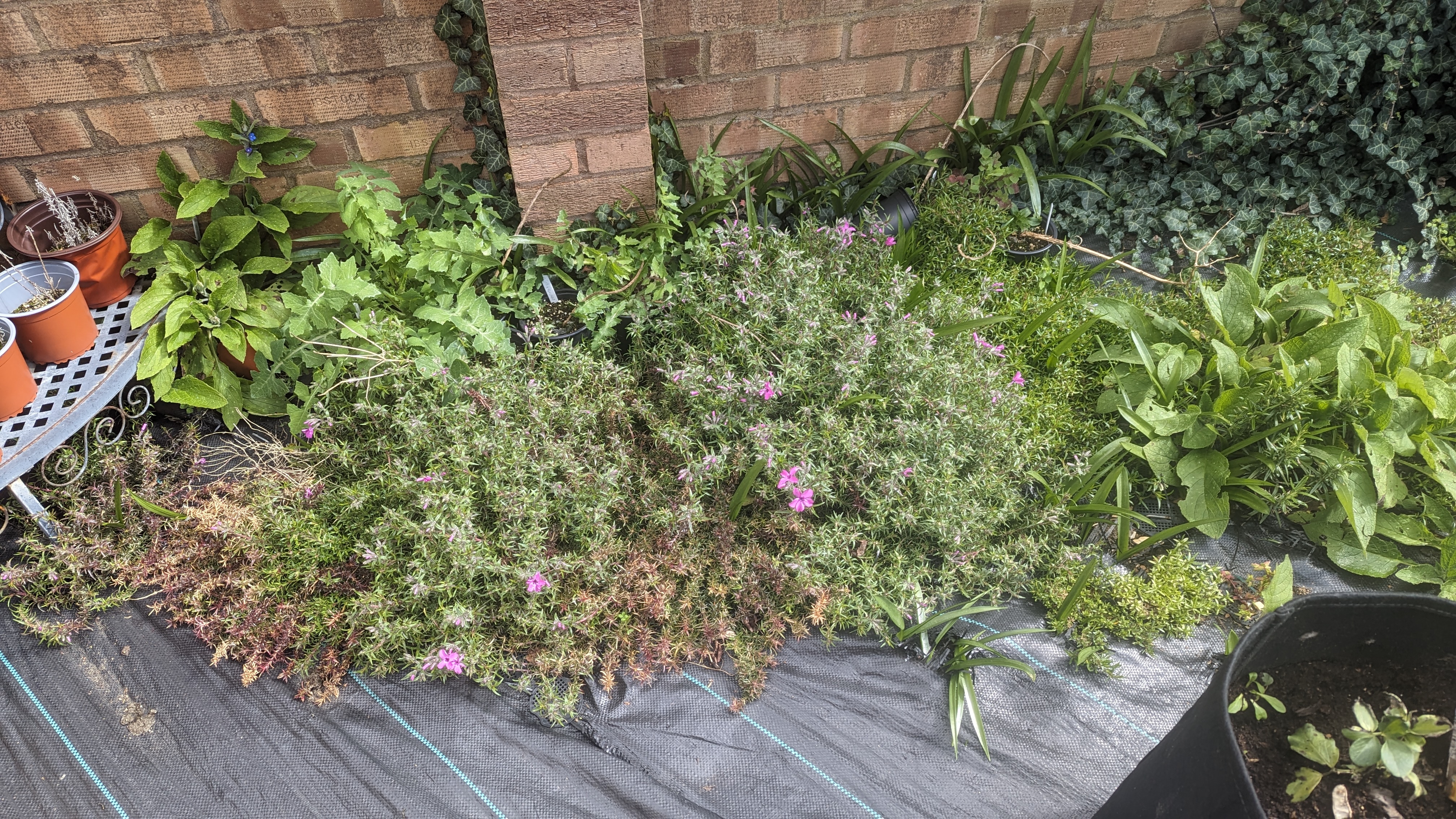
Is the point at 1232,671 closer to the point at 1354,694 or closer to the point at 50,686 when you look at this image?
the point at 1354,694

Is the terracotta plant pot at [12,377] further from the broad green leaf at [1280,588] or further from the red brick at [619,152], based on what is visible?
the broad green leaf at [1280,588]

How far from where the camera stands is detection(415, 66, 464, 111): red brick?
247 cm

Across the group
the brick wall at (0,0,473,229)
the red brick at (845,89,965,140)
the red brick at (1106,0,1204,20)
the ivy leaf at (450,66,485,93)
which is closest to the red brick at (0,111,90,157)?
the brick wall at (0,0,473,229)

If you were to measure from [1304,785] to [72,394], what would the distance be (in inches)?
120

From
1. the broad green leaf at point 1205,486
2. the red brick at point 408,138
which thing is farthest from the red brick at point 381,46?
the broad green leaf at point 1205,486

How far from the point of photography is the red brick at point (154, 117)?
234 centimetres

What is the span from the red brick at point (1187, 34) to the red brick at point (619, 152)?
215 centimetres

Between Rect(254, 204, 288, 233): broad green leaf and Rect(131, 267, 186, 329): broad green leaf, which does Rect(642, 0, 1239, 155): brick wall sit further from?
Rect(131, 267, 186, 329): broad green leaf

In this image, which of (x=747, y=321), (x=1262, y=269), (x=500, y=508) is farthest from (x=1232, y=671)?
(x=1262, y=269)

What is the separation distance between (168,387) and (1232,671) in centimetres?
269

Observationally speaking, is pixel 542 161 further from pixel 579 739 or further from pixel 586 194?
pixel 579 739

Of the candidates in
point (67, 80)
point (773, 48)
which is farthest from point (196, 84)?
point (773, 48)

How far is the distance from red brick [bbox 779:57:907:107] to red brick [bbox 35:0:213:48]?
1.83m

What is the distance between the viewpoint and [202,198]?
2340mm
